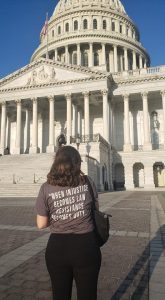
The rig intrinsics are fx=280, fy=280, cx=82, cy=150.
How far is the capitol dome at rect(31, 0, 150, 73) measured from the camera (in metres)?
68.0

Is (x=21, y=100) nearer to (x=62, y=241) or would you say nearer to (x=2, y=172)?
(x=2, y=172)

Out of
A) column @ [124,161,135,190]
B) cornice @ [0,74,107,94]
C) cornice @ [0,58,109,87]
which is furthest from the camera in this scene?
column @ [124,161,135,190]

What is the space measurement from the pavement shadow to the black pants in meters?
1.64

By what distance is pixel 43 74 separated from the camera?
4956 centimetres

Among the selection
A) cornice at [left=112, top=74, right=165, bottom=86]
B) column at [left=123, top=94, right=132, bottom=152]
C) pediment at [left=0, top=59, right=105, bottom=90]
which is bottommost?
column at [left=123, top=94, right=132, bottom=152]

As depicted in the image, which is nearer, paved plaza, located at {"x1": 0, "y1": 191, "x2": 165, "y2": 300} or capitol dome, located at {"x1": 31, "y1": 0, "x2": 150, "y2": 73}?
paved plaza, located at {"x1": 0, "y1": 191, "x2": 165, "y2": 300}

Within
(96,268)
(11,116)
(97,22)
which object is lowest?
(96,268)

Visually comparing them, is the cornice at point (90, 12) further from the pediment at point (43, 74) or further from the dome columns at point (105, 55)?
the pediment at point (43, 74)

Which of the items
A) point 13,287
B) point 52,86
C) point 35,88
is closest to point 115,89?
point 52,86

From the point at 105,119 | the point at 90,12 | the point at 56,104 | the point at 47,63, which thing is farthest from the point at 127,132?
the point at 90,12

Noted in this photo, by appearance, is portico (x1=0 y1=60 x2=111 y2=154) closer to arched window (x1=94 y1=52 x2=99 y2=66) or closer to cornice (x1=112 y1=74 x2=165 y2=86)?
cornice (x1=112 y1=74 x2=165 y2=86)

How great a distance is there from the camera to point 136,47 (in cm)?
7238

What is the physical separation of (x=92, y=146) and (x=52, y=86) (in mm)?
15718

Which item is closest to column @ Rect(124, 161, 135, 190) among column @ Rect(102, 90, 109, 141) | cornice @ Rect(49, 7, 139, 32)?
column @ Rect(102, 90, 109, 141)
